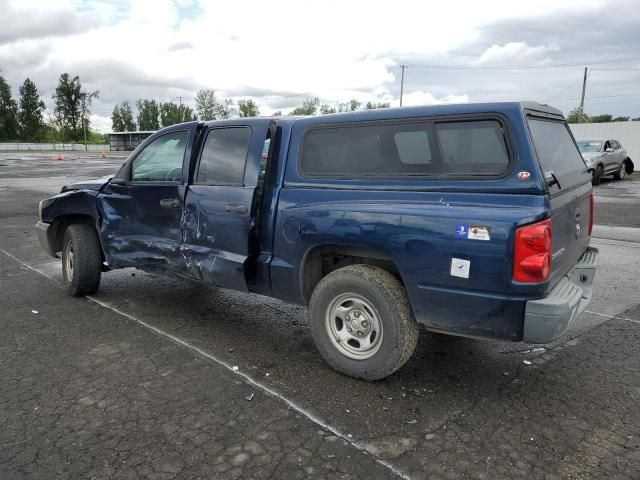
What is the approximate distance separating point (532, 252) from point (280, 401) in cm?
180

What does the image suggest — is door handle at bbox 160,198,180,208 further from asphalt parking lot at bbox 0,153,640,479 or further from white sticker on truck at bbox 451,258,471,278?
white sticker on truck at bbox 451,258,471,278

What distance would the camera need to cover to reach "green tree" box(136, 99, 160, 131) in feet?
375

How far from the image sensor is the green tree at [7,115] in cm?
9450

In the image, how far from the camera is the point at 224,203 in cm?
413

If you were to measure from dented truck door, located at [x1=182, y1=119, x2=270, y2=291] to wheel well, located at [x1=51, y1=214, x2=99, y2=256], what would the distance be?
177cm

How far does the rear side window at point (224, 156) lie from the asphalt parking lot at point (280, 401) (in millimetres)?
1364

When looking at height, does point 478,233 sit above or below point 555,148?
below

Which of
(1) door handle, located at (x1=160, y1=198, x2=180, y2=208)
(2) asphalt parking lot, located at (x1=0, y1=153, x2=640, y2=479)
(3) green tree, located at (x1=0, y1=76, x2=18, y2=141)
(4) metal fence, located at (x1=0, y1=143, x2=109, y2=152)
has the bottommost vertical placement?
(2) asphalt parking lot, located at (x1=0, y1=153, x2=640, y2=479)

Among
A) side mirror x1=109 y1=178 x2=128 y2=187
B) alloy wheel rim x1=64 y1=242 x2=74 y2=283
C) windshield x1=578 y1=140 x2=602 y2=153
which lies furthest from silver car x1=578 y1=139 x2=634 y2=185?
alloy wheel rim x1=64 y1=242 x2=74 y2=283

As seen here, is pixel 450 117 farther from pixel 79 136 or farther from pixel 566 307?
pixel 79 136

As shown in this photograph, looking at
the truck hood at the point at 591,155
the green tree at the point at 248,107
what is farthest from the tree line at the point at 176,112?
the truck hood at the point at 591,155

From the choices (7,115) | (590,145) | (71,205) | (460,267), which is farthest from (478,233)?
(7,115)

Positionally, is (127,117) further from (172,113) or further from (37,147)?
(37,147)

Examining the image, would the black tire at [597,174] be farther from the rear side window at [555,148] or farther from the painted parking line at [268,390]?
the painted parking line at [268,390]
